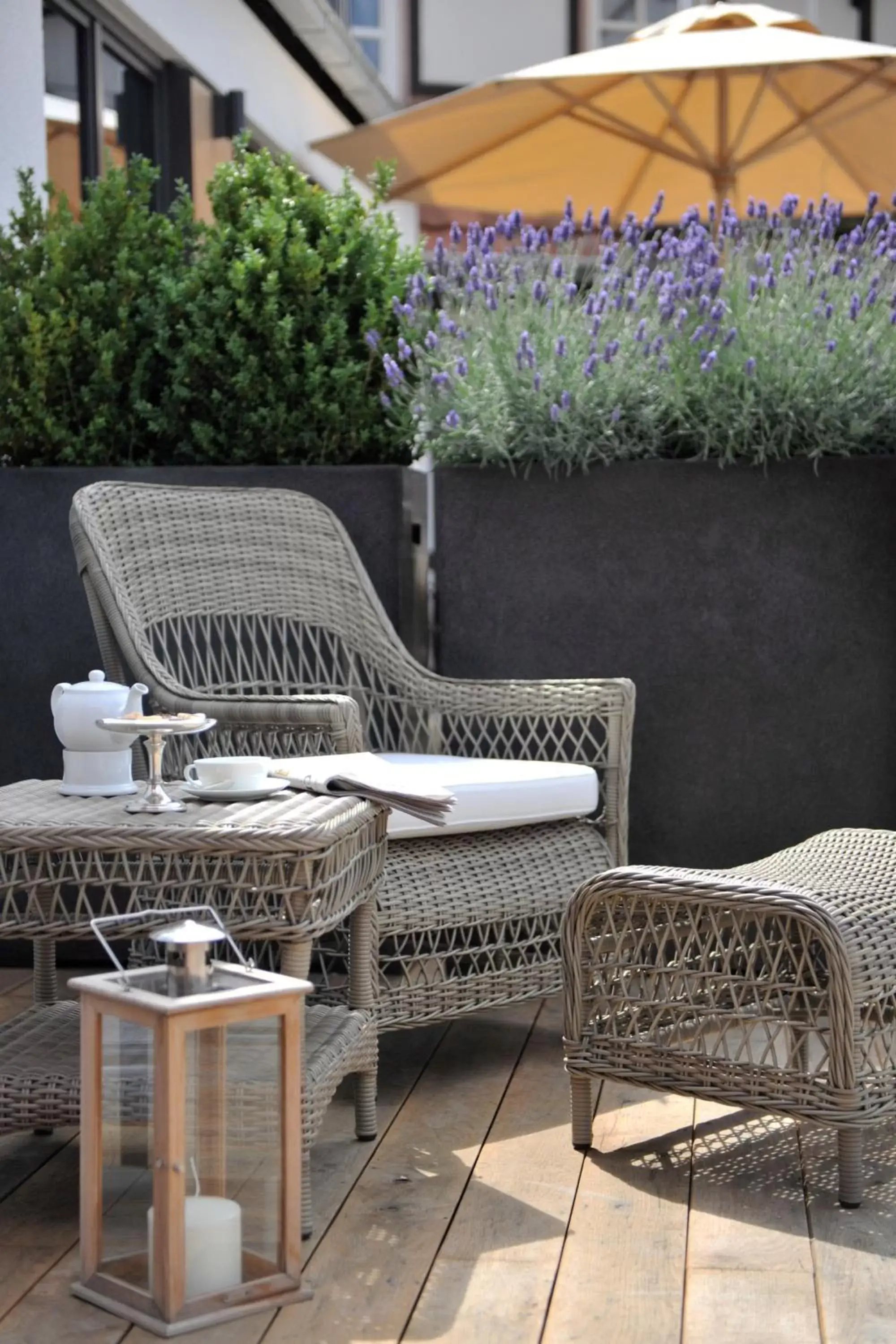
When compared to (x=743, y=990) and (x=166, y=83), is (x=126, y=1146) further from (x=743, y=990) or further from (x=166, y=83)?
(x=166, y=83)

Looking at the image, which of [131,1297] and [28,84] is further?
[28,84]

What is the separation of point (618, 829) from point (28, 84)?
2.81 meters

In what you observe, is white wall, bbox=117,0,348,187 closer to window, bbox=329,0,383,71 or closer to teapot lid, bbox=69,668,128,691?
window, bbox=329,0,383,71

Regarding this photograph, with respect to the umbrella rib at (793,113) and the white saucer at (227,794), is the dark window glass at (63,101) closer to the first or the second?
the umbrella rib at (793,113)

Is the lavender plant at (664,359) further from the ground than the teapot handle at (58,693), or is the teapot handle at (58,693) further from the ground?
the lavender plant at (664,359)

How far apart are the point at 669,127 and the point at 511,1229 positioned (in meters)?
4.61

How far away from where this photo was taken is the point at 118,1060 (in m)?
1.72

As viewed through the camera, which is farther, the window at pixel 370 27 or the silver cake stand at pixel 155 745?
the window at pixel 370 27

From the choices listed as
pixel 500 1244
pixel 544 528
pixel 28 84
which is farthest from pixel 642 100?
pixel 500 1244

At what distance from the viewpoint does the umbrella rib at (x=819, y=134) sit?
5.42 meters

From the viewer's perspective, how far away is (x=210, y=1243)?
66.4 inches

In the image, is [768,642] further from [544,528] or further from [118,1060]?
[118,1060]

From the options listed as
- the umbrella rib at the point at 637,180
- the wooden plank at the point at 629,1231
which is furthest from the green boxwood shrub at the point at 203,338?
the umbrella rib at the point at 637,180

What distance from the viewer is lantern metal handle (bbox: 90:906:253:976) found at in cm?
176
